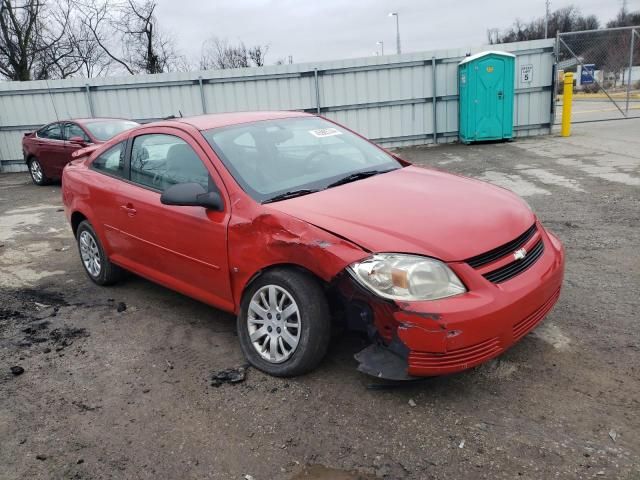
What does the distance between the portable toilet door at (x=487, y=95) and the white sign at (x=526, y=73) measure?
88 centimetres

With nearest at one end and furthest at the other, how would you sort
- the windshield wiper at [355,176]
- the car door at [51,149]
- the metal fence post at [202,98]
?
the windshield wiper at [355,176] < the car door at [51,149] < the metal fence post at [202,98]

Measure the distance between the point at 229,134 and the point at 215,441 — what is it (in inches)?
83.3

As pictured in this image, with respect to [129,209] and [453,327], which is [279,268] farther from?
[129,209]

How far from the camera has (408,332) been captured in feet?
8.82

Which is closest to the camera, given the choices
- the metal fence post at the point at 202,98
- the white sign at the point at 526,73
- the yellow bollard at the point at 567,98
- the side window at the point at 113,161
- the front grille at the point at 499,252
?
the front grille at the point at 499,252

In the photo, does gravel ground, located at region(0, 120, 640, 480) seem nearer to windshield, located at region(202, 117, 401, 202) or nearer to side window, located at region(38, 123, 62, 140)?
windshield, located at region(202, 117, 401, 202)

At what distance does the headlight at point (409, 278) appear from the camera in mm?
2719

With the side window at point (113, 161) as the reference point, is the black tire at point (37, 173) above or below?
below

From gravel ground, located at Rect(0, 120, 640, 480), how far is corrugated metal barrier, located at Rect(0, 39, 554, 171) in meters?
10.4

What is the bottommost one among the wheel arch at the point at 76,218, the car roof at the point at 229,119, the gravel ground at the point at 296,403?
the gravel ground at the point at 296,403

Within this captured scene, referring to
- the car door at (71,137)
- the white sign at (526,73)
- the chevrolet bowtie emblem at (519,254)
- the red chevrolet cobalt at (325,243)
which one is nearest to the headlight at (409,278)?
the red chevrolet cobalt at (325,243)

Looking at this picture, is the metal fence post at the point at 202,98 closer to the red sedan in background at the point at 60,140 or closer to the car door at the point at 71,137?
the red sedan in background at the point at 60,140

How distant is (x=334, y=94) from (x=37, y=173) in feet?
25.0

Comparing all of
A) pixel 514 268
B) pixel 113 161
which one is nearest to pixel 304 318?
pixel 514 268
